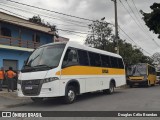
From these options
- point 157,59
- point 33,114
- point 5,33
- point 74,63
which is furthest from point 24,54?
point 157,59

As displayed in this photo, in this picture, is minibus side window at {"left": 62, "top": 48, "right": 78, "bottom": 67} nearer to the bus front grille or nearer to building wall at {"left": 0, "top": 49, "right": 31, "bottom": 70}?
the bus front grille

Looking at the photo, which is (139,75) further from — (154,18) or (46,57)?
(46,57)

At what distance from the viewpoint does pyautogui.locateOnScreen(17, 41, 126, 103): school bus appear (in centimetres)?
1230

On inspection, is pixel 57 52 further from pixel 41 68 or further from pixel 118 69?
pixel 118 69

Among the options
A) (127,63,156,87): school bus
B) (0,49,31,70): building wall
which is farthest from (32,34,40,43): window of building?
(127,63,156,87): school bus

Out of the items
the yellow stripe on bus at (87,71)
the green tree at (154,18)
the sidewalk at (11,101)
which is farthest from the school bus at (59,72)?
the green tree at (154,18)

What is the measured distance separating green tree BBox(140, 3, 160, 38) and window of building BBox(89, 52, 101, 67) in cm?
1988

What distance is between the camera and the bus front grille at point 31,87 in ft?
40.3

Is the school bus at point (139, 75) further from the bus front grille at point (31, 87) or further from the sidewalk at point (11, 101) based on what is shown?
the bus front grille at point (31, 87)

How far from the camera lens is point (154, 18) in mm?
35906

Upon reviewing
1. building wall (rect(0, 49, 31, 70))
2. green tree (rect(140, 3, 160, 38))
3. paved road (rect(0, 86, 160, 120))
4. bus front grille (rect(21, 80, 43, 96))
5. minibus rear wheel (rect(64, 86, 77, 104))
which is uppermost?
green tree (rect(140, 3, 160, 38))

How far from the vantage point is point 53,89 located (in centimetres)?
1222

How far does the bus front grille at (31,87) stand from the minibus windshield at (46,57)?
78 cm

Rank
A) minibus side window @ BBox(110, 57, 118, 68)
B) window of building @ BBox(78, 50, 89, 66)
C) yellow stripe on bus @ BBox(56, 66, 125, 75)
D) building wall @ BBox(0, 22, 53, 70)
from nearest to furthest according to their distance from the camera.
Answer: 1. yellow stripe on bus @ BBox(56, 66, 125, 75)
2. window of building @ BBox(78, 50, 89, 66)
3. minibus side window @ BBox(110, 57, 118, 68)
4. building wall @ BBox(0, 22, 53, 70)
